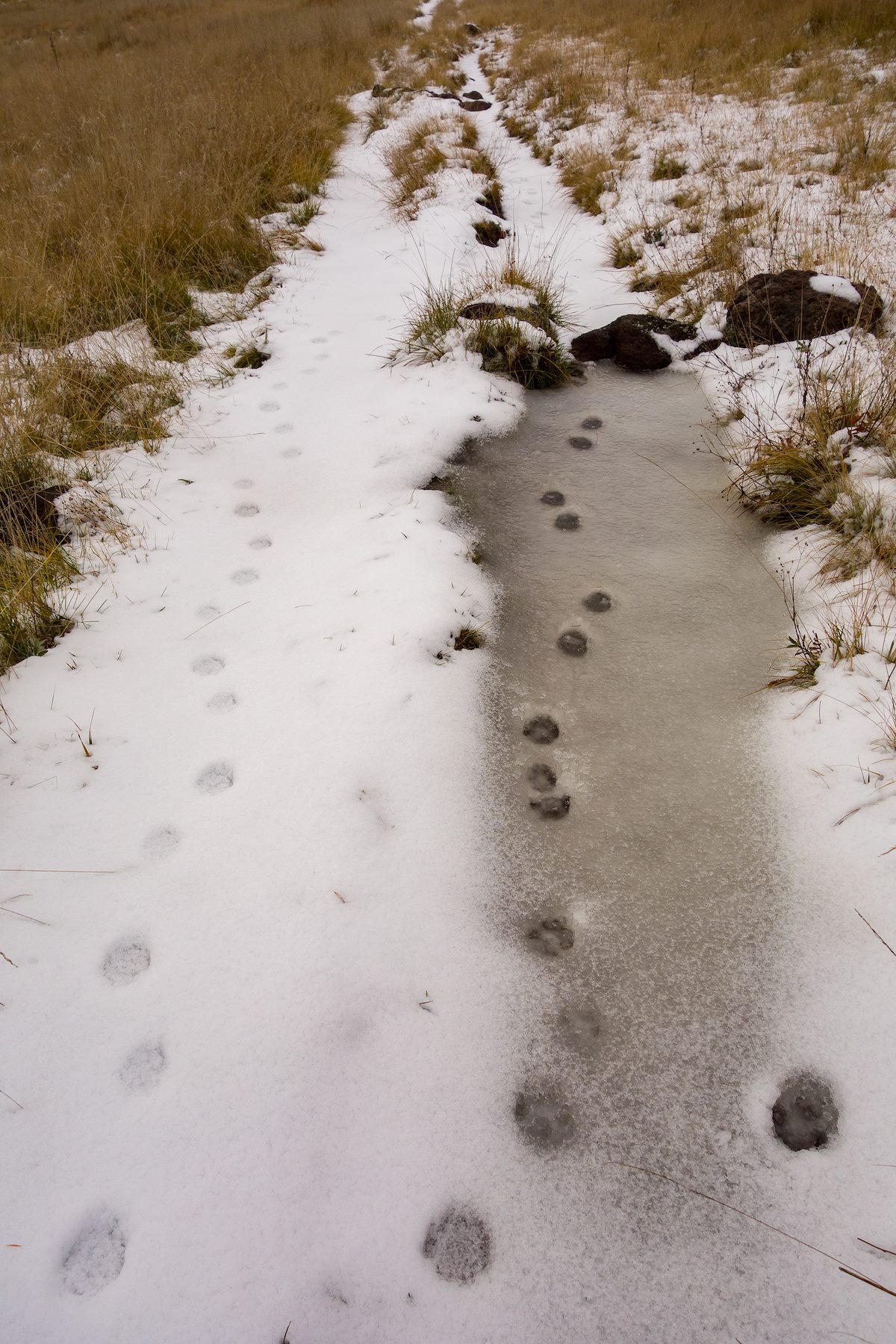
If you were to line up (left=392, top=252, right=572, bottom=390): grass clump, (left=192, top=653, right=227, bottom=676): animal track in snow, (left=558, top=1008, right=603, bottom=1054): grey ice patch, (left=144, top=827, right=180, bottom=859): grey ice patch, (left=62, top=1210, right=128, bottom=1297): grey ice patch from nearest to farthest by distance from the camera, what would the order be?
(left=62, top=1210, right=128, bottom=1297): grey ice patch
(left=558, top=1008, right=603, bottom=1054): grey ice patch
(left=144, top=827, right=180, bottom=859): grey ice patch
(left=192, top=653, right=227, bottom=676): animal track in snow
(left=392, top=252, right=572, bottom=390): grass clump

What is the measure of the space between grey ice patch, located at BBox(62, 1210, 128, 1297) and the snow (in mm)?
4033

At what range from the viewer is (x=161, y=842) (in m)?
1.52

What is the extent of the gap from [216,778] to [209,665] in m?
0.44

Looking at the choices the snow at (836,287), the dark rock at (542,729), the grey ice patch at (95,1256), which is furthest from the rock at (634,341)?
the grey ice patch at (95,1256)

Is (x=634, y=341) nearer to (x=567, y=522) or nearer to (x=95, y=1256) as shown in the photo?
(x=567, y=522)

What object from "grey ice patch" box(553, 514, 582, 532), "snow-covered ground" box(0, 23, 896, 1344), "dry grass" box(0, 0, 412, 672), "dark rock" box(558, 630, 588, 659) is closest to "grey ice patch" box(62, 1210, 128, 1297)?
"snow-covered ground" box(0, 23, 896, 1344)

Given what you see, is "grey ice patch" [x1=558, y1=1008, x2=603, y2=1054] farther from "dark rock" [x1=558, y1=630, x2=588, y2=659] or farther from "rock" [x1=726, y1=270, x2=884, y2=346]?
"rock" [x1=726, y1=270, x2=884, y2=346]

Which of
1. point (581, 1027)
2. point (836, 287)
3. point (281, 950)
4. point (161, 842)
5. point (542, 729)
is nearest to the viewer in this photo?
point (581, 1027)

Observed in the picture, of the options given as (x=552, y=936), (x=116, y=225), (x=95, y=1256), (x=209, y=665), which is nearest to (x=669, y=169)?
(x=116, y=225)

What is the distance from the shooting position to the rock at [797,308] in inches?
113

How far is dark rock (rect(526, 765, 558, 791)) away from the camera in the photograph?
1.65 m

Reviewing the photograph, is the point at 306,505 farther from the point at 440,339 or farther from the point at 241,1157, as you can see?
the point at 241,1157

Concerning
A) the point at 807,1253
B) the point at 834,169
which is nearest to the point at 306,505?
the point at 807,1253

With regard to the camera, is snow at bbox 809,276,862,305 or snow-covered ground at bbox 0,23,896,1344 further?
snow at bbox 809,276,862,305
